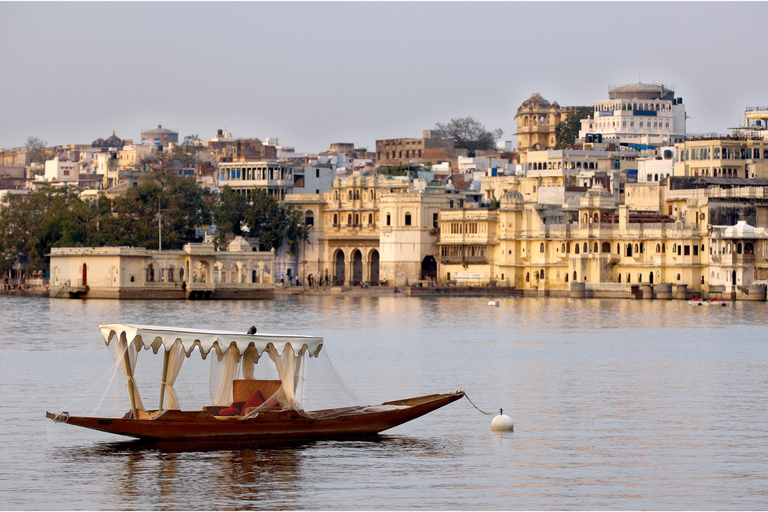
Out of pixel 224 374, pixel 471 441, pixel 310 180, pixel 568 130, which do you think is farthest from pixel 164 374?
pixel 568 130

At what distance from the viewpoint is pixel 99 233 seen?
9669 cm

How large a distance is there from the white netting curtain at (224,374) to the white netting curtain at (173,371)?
572 mm

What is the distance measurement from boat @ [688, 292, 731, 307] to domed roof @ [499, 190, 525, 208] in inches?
580

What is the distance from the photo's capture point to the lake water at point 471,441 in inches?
764

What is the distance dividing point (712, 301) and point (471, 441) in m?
57.7

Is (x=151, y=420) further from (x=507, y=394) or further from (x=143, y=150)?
(x=143, y=150)

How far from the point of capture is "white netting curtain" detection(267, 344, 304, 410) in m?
22.8

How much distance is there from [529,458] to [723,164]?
7685 centimetres

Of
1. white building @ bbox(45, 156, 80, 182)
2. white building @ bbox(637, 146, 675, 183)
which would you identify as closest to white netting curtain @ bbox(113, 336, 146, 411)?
white building @ bbox(637, 146, 675, 183)

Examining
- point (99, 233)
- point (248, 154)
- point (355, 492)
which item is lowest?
point (355, 492)

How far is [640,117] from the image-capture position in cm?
13412

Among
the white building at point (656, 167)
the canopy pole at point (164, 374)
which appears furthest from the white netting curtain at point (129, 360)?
the white building at point (656, 167)

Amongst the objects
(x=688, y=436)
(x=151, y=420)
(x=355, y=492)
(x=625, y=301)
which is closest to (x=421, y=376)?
(x=688, y=436)

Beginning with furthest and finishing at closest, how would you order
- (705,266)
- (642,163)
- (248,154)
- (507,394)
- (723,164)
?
(248,154)
(642,163)
(723,164)
(705,266)
(507,394)
